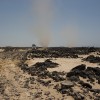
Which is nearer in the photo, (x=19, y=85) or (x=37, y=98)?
(x=37, y=98)

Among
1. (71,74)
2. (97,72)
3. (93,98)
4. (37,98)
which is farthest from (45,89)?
(97,72)

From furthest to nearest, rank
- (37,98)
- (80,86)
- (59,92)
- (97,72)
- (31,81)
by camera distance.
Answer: (97,72), (31,81), (80,86), (59,92), (37,98)

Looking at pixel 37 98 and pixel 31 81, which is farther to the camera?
pixel 31 81

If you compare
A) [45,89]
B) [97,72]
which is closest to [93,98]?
[45,89]

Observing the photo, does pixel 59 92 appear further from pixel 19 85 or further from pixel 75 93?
pixel 19 85

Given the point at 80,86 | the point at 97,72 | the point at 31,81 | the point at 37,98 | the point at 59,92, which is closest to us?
the point at 37,98

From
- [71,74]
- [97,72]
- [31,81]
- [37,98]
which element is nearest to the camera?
[37,98]

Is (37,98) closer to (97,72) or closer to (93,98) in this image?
(93,98)

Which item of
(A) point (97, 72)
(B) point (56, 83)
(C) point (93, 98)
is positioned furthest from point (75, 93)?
(A) point (97, 72)

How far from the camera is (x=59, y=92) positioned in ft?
63.9

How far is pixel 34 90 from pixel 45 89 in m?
0.87

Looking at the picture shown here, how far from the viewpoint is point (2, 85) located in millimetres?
22062

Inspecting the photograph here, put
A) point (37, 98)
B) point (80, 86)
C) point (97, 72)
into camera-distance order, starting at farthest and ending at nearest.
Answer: point (97, 72)
point (80, 86)
point (37, 98)

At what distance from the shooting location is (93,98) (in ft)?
59.6
